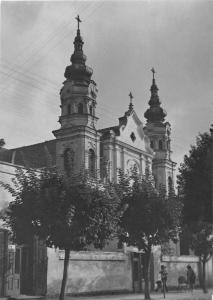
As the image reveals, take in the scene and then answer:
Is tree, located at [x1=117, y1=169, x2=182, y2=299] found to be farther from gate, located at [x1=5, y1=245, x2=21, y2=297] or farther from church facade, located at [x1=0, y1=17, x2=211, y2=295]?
gate, located at [x1=5, y1=245, x2=21, y2=297]

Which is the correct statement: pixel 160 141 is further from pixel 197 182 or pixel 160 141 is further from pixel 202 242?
pixel 197 182

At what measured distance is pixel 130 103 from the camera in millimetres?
48375

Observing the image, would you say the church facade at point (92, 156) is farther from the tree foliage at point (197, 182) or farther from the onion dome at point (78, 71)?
the tree foliage at point (197, 182)

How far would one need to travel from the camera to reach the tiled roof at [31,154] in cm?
4612

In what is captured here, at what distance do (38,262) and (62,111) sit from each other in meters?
21.6

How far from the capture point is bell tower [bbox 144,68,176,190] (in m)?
52.7

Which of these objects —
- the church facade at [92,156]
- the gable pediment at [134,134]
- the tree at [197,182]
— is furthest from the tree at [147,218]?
the gable pediment at [134,134]

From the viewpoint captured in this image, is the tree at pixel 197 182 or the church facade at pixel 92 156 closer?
the church facade at pixel 92 156

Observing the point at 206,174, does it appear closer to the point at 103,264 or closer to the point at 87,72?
the point at 103,264

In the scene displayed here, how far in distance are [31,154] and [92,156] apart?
7773 mm

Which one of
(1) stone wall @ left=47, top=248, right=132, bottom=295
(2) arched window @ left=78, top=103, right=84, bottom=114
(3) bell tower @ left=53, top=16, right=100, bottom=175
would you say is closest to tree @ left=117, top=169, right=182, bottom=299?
(1) stone wall @ left=47, top=248, right=132, bottom=295

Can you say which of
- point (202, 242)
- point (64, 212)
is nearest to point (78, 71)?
point (202, 242)

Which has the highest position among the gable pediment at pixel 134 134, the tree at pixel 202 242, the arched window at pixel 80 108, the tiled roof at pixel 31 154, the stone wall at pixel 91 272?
the arched window at pixel 80 108

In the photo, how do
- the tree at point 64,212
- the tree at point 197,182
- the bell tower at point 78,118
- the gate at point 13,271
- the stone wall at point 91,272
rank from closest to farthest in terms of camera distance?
the tree at point 64,212 < the gate at point 13,271 < the stone wall at point 91,272 < the tree at point 197,182 < the bell tower at point 78,118
